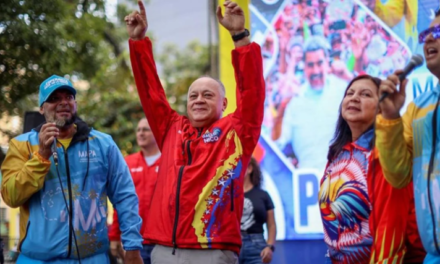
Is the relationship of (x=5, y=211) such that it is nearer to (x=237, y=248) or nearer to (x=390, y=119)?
(x=237, y=248)

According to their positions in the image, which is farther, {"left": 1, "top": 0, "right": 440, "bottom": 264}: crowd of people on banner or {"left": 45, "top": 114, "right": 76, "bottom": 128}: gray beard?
{"left": 45, "top": 114, "right": 76, "bottom": 128}: gray beard

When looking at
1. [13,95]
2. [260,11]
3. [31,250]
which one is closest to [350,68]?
[260,11]

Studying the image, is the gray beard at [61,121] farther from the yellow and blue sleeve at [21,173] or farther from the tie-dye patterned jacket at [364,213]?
the tie-dye patterned jacket at [364,213]

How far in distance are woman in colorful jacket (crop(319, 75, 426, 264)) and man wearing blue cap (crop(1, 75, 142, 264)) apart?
1439 millimetres

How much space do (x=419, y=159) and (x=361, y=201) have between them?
905 mm

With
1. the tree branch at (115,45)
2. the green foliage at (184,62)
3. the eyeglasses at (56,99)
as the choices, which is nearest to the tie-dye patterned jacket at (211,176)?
the eyeglasses at (56,99)

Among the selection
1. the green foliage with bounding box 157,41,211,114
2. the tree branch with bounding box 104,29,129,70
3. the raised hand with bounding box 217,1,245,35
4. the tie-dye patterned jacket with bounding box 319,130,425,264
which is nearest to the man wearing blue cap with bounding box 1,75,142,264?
the raised hand with bounding box 217,1,245,35

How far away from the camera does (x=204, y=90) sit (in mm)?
4297

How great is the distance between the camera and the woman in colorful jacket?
3.42m

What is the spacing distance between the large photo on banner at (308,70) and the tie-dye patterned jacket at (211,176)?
3.05 m

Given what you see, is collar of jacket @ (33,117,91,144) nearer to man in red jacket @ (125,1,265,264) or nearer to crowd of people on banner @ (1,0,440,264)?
crowd of people on banner @ (1,0,440,264)

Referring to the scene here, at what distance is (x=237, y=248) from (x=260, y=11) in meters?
3.87

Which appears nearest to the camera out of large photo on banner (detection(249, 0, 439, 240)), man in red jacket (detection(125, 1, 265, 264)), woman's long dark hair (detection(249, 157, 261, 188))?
man in red jacket (detection(125, 1, 265, 264))

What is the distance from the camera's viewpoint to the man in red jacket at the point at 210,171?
3.93 meters
